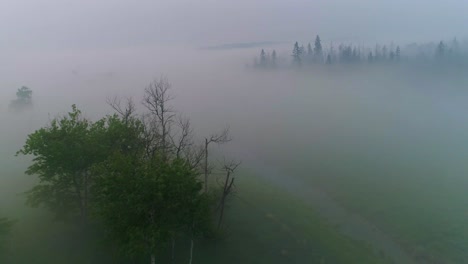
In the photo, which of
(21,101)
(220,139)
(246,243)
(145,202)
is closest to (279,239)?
(246,243)

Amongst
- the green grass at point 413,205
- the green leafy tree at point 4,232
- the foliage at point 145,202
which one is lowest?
the green grass at point 413,205

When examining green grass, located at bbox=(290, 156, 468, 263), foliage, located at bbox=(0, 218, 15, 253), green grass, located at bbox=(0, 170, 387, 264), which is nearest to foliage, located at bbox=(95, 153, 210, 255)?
green grass, located at bbox=(0, 170, 387, 264)

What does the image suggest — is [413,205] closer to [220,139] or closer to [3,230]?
[220,139]

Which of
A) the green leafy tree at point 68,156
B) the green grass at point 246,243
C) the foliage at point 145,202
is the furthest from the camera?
the green grass at point 246,243

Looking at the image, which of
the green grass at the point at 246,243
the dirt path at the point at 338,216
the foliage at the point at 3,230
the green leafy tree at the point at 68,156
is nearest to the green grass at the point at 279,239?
the green grass at the point at 246,243

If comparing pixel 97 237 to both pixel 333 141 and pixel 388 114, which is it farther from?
pixel 388 114

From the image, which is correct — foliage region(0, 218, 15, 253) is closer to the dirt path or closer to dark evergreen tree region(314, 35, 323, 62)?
the dirt path

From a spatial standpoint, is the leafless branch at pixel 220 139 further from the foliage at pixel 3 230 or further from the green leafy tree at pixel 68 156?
the foliage at pixel 3 230

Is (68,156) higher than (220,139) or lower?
higher
